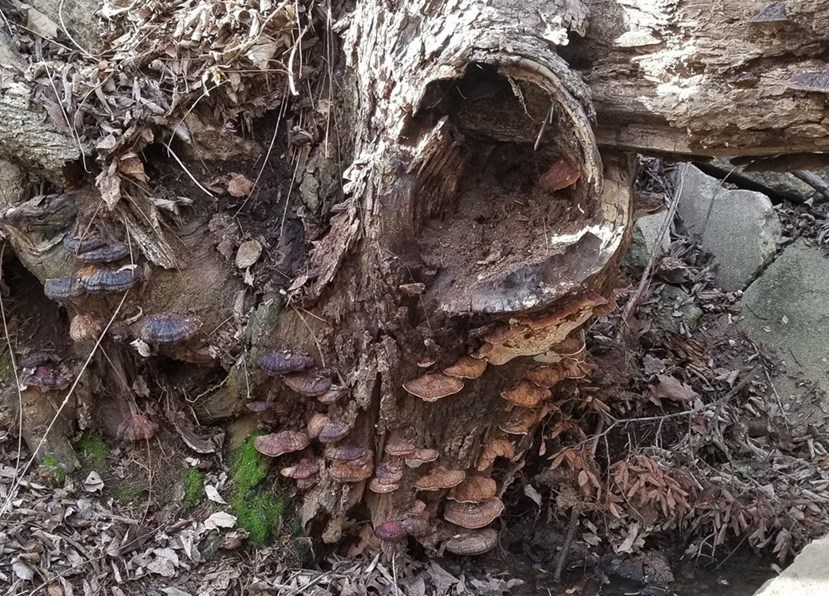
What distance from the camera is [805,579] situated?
3.21 m

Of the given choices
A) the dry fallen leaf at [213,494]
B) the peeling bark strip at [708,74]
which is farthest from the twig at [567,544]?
the peeling bark strip at [708,74]

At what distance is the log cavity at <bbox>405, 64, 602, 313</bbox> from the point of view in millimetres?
3467

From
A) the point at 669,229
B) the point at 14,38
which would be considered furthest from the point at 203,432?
the point at 669,229

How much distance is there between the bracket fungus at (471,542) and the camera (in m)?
4.52

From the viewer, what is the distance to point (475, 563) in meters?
4.88

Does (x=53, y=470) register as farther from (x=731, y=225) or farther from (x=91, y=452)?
(x=731, y=225)

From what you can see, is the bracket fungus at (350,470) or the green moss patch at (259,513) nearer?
the bracket fungus at (350,470)

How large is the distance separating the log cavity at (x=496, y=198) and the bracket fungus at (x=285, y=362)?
1.05 meters

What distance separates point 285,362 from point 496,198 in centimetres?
175

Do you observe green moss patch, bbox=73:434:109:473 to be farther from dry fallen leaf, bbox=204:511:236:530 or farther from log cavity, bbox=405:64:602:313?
log cavity, bbox=405:64:602:313

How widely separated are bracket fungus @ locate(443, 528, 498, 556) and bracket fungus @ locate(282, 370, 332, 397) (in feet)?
4.86

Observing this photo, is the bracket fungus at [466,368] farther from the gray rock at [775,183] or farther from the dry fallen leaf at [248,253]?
the gray rock at [775,183]

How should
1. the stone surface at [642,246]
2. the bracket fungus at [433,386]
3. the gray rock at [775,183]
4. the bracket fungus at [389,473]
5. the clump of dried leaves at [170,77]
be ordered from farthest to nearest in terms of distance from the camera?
the gray rock at [775,183]
the stone surface at [642,246]
the bracket fungus at [389,473]
the clump of dried leaves at [170,77]
the bracket fungus at [433,386]

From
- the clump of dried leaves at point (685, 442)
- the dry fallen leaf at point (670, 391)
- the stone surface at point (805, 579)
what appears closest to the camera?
the stone surface at point (805, 579)
